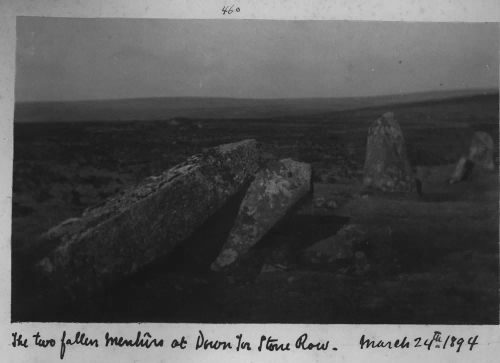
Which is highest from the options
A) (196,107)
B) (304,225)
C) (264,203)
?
(196,107)

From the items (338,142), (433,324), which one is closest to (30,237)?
(338,142)

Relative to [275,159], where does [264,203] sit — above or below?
below

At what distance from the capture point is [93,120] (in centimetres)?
616

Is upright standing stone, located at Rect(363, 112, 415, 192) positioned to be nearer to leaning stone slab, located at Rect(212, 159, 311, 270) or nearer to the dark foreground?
the dark foreground

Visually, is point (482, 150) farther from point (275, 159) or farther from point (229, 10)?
point (229, 10)

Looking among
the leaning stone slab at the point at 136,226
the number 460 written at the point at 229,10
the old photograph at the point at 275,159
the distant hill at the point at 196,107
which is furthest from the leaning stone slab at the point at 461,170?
the number 460 written at the point at 229,10

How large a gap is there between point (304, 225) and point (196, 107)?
6.22 ft

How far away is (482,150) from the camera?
6230mm

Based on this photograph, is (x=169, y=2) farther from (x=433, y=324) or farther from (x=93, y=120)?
(x=433, y=324)

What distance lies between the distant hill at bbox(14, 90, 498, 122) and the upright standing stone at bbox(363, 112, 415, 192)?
297 mm

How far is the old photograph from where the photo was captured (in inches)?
237

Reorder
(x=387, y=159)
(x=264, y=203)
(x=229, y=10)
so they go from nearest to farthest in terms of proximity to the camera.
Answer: (x=264, y=203)
(x=229, y=10)
(x=387, y=159)

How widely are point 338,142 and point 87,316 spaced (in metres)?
3.53

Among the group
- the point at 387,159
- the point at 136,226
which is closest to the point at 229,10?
the point at 387,159
